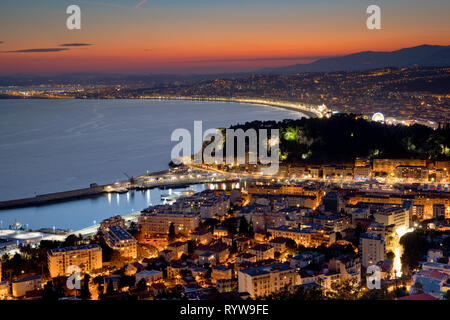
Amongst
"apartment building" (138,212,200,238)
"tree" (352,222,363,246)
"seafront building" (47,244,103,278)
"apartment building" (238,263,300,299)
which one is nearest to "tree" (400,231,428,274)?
"tree" (352,222,363,246)

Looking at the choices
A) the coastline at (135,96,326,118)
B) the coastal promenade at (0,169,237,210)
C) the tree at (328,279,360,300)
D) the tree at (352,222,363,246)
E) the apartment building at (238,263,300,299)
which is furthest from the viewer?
the coastline at (135,96,326,118)

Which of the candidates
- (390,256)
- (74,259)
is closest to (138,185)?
(74,259)

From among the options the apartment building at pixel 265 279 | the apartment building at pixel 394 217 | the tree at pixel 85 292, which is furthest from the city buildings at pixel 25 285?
the apartment building at pixel 394 217

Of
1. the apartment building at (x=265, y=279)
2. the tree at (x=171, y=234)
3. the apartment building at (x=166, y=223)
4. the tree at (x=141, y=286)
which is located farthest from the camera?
the apartment building at (x=166, y=223)

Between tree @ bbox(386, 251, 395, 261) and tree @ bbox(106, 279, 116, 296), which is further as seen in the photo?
tree @ bbox(386, 251, 395, 261)

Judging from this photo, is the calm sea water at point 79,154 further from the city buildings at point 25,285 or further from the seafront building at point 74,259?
the city buildings at point 25,285

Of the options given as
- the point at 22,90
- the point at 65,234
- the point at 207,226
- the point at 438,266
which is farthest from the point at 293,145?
the point at 22,90

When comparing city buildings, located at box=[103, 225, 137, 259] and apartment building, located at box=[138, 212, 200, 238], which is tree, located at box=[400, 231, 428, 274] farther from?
city buildings, located at box=[103, 225, 137, 259]
